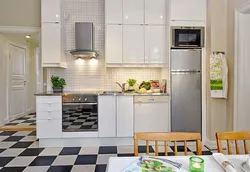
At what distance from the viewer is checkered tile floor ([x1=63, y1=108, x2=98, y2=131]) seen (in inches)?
128

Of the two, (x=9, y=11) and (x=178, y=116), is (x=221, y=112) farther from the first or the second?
(x=9, y=11)

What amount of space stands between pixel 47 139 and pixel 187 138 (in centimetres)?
266

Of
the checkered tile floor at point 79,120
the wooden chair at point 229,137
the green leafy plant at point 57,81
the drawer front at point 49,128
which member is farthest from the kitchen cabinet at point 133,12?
the wooden chair at point 229,137

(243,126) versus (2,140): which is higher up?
(243,126)

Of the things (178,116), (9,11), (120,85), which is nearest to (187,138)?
(178,116)

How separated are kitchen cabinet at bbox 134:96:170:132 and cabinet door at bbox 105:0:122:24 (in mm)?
1435

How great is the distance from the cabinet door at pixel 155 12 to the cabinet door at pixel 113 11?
49 cm

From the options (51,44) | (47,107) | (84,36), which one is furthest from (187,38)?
(47,107)

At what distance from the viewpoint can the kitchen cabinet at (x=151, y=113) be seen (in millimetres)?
3311

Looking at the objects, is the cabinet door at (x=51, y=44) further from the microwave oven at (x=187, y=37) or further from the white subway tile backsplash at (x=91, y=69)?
the microwave oven at (x=187, y=37)

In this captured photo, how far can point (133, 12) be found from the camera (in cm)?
349

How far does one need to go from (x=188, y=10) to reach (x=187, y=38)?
490mm

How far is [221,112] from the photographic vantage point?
3.23 m

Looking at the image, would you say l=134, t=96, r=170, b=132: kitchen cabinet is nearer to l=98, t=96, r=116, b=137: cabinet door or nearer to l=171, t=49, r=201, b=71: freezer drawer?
l=98, t=96, r=116, b=137: cabinet door
